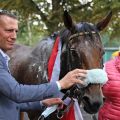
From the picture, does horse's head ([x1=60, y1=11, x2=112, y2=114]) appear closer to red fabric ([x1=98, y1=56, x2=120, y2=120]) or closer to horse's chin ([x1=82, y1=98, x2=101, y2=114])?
horse's chin ([x1=82, y1=98, x2=101, y2=114])

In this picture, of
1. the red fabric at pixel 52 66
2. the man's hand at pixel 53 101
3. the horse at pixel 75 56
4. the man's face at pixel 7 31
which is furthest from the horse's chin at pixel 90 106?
the man's face at pixel 7 31

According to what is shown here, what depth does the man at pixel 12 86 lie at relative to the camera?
2.65m

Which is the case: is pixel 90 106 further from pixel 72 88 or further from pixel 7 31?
pixel 7 31

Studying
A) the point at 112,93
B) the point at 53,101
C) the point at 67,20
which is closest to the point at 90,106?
the point at 53,101

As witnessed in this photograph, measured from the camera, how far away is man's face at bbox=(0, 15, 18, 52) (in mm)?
2807

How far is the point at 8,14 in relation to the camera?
112 inches

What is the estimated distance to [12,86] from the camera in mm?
2645

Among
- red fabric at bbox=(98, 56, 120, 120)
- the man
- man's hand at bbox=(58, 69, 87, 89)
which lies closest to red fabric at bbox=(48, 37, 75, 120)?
red fabric at bbox=(98, 56, 120, 120)

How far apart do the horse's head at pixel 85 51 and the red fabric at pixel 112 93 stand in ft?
1.69

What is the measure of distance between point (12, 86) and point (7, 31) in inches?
18.3

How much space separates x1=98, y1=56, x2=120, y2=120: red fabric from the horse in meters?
0.49

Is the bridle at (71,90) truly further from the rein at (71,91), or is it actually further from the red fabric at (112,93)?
the red fabric at (112,93)

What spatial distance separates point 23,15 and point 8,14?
871 cm

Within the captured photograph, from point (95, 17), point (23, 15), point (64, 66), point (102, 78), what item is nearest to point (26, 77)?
point (64, 66)
